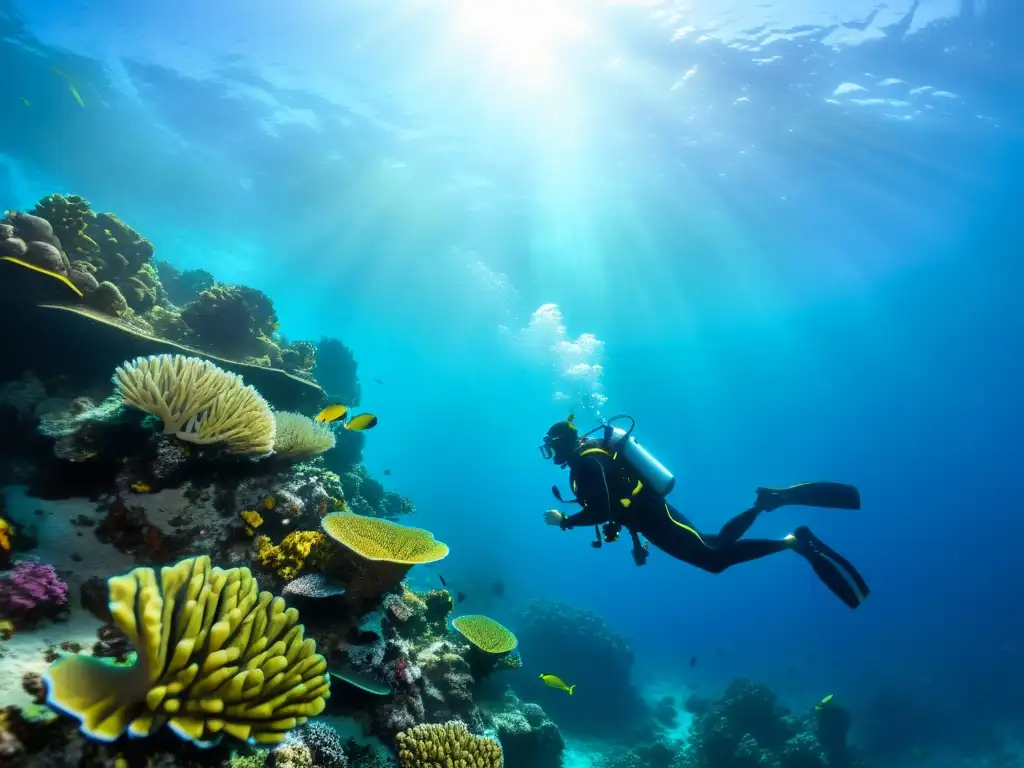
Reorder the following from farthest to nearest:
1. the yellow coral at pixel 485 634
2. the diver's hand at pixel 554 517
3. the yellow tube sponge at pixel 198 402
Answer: the yellow coral at pixel 485 634, the diver's hand at pixel 554 517, the yellow tube sponge at pixel 198 402

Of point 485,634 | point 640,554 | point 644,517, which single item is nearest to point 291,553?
point 485,634

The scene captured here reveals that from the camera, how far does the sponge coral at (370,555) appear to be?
4.69 meters

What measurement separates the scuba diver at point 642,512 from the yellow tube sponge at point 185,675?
4.54 m

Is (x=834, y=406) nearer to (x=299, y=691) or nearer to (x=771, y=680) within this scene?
(x=771, y=680)

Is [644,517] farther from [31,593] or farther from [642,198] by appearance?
[642,198]

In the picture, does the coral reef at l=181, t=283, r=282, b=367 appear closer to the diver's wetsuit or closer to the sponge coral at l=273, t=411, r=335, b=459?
the sponge coral at l=273, t=411, r=335, b=459

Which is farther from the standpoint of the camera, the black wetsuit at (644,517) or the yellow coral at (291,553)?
the black wetsuit at (644,517)

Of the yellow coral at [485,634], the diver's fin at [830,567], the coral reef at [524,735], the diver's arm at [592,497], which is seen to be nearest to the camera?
the diver's arm at [592,497]

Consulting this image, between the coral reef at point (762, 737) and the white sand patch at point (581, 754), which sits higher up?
the coral reef at point (762, 737)

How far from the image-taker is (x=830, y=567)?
7625 millimetres

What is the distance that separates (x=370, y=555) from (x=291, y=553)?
0.93m

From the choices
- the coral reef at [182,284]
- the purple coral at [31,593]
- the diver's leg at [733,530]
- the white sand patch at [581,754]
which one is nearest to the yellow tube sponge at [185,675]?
the purple coral at [31,593]

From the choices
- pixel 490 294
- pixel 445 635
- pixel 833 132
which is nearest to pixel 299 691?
pixel 445 635

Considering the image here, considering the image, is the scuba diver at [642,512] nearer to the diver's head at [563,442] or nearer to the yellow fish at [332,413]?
the diver's head at [563,442]
